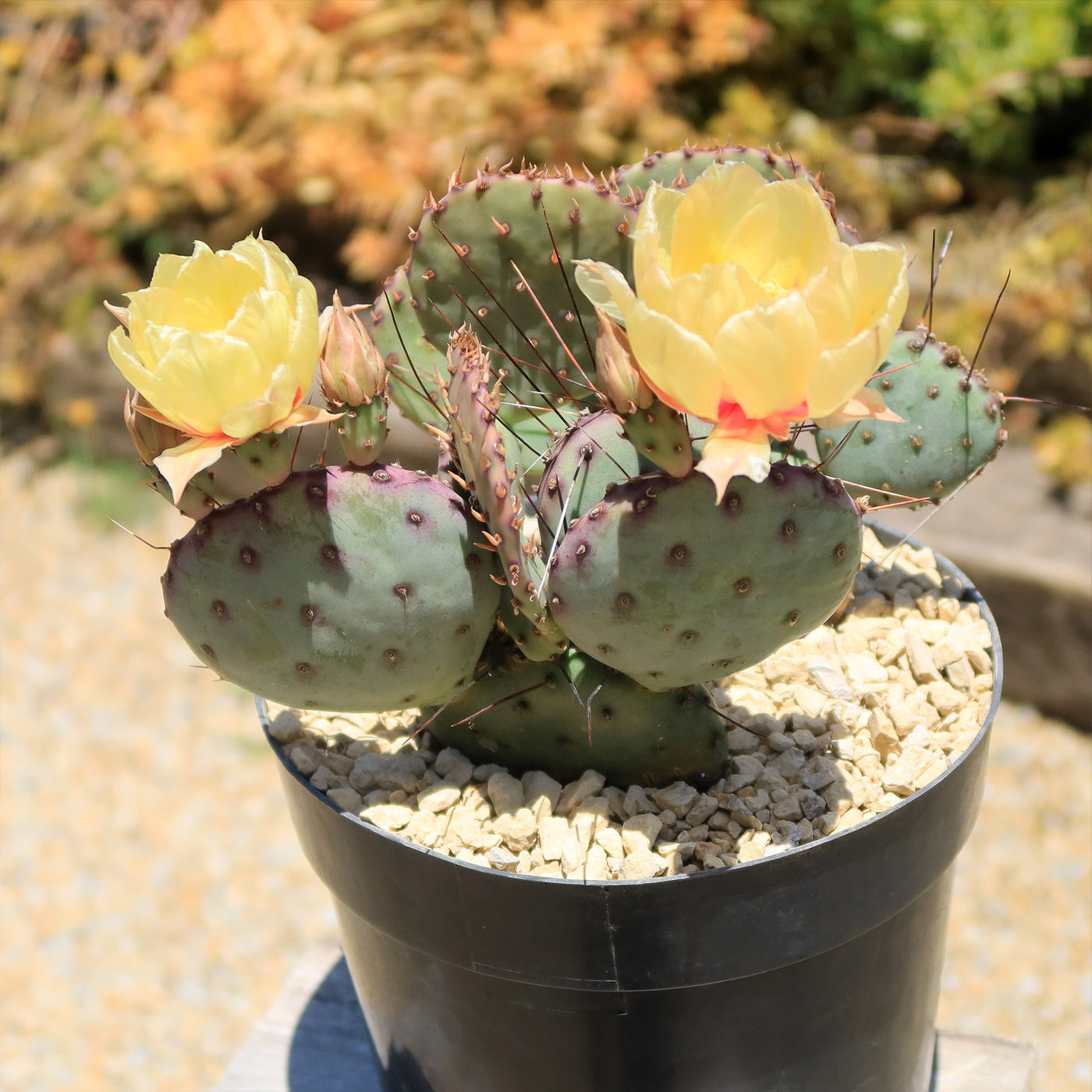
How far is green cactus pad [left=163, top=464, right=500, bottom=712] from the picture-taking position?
2.72 feet

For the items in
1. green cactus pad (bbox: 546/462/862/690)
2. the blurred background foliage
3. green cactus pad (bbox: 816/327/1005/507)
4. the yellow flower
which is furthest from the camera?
the blurred background foliage

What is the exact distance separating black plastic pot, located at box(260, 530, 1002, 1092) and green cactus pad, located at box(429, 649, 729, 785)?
13 centimetres

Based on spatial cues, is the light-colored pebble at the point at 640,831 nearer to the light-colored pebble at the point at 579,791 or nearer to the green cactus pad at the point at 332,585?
the light-colored pebble at the point at 579,791

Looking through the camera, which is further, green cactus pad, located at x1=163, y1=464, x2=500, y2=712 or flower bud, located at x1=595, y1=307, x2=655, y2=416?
green cactus pad, located at x1=163, y1=464, x2=500, y2=712

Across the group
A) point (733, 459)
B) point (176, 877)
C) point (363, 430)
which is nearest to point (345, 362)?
point (363, 430)

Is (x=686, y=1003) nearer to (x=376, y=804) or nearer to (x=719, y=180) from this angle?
(x=376, y=804)

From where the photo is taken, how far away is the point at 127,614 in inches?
110

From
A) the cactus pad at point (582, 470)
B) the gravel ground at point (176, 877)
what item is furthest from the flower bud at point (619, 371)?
the gravel ground at point (176, 877)

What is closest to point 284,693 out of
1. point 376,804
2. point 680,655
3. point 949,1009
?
point 376,804

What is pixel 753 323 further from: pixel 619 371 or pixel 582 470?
pixel 582 470

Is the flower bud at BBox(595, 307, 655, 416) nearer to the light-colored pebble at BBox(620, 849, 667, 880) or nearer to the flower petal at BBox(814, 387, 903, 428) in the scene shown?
the flower petal at BBox(814, 387, 903, 428)

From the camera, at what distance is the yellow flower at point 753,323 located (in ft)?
2.14

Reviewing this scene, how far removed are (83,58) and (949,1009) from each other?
11.0 ft

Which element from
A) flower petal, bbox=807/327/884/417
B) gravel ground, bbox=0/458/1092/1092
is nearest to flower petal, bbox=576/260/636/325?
flower petal, bbox=807/327/884/417
